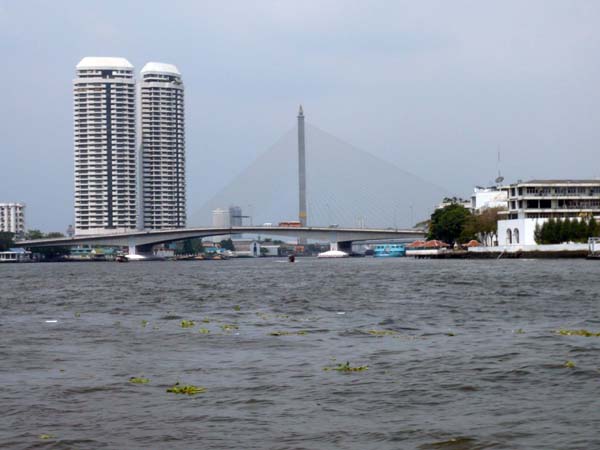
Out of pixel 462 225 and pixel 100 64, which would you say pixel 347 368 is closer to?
pixel 462 225

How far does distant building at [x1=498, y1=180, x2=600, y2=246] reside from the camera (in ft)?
344

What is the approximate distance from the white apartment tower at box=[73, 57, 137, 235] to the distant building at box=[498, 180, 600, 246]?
337 ft

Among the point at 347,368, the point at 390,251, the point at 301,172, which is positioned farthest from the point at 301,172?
the point at 347,368

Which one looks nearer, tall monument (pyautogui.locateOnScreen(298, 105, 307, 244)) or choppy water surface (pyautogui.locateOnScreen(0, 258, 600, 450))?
choppy water surface (pyautogui.locateOnScreen(0, 258, 600, 450))

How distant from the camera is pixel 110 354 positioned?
59.4 feet

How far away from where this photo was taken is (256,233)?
137 meters

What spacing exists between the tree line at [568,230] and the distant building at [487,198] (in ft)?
88.1

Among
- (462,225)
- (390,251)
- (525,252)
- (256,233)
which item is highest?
(462,225)

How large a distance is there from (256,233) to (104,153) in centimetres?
6539

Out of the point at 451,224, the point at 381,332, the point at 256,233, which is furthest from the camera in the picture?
the point at 256,233

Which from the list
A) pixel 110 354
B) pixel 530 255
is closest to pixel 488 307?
pixel 110 354

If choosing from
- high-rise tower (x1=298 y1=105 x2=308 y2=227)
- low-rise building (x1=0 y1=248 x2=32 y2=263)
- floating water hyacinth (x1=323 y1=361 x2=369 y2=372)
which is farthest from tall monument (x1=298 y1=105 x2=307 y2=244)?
floating water hyacinth (x1=323 y1=361 x2=369 y2=372)

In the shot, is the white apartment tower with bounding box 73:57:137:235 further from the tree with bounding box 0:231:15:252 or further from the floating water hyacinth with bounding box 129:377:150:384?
the floating water hyacinth with bounding box 129:377:150:384

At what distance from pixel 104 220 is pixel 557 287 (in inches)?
6389
